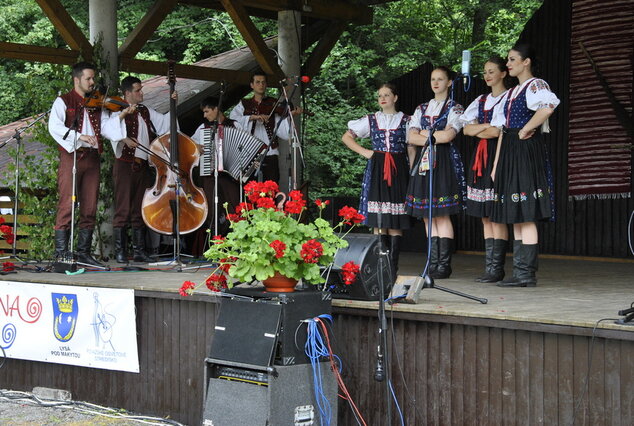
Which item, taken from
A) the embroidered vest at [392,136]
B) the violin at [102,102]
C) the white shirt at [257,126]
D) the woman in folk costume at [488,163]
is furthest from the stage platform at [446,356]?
the white shirt at [257,126]

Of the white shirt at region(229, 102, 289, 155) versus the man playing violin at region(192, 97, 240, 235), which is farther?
the white shirt at region(229, 102, 289, 155)

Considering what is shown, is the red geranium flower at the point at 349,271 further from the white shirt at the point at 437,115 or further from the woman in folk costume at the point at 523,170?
the white shirt at the point at 437,115

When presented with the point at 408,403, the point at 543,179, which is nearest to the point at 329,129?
the point at 543,179

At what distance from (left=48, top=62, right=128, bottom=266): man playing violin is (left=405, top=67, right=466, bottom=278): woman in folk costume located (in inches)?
81.9

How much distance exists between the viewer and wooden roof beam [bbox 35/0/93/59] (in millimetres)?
6840

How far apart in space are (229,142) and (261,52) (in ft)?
6.64

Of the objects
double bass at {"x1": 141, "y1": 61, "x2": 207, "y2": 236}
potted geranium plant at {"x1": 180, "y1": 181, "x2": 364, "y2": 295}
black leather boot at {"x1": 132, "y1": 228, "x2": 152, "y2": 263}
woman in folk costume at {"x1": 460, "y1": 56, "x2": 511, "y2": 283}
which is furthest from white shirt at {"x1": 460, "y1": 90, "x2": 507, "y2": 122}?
black leather boot at {"x1": 132, "y1": 228, "x2": 152, "y2": 263}

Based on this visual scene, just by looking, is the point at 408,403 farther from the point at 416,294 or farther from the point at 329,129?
the point at 329,129

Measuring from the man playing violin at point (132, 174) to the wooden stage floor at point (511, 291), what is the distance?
2.94 ft

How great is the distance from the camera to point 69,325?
16.0ft

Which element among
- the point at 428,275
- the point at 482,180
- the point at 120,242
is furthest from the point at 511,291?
the point at 120,242

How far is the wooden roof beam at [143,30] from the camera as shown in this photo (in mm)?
7316

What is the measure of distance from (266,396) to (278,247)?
0.60 meters

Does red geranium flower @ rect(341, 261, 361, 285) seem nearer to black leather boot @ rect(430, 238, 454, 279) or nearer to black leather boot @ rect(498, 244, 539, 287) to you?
black leather boot @ rect(498, 244, 539, 287)
